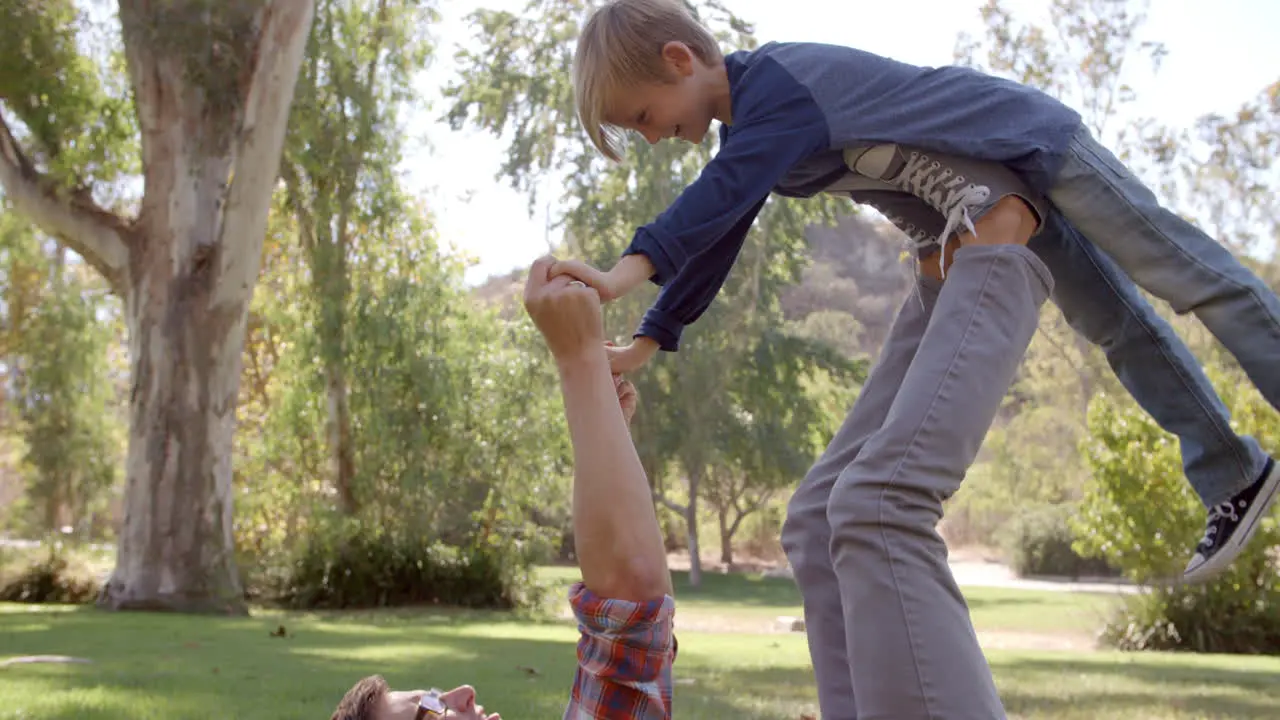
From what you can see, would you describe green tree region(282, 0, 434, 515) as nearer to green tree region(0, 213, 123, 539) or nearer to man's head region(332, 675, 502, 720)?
green tree region(0, 213, 123, 539)

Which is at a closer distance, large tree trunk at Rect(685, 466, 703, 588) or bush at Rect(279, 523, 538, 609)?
bush at Rect(279, 523, 538, 609)

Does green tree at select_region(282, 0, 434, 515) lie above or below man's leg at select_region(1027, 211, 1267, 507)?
above

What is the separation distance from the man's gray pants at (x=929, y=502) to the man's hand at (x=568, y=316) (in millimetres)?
464

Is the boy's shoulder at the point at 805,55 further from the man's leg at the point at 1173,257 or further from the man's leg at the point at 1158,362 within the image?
the man's leg at the point at 1158,362

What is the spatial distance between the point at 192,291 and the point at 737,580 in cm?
1601

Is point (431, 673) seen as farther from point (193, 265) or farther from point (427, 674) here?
point (193, 265)

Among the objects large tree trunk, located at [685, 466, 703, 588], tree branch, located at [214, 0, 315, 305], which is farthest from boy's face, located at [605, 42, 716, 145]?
large tree trunk, located at [685, 466, 703, 588]

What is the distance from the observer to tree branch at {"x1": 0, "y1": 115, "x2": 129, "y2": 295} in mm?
10961

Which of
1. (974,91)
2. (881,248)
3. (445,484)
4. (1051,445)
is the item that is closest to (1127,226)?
(974,91)

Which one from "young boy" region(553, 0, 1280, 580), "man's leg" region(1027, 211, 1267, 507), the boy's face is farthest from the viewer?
"man's leg" region(1027, 211, 1267, 507)

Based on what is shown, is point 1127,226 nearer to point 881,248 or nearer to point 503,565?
point 503,565

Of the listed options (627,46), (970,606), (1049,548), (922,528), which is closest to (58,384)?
(970,606)

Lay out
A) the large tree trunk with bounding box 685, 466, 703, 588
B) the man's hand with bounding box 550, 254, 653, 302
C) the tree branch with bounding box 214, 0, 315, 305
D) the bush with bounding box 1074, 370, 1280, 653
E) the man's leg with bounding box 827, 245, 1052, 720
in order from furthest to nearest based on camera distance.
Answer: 1. the large tree trunk with bounding box 685, 466, 703, 588
2. the tree branch with bounding box 214, 0, 315, 305
3. the bush with bounding box 1074, 370, 1280, 653
4. the man's hand with bounding box 550, 254, 653, 302
5. the man's leg with bounding box 827, 245, 1052, 720

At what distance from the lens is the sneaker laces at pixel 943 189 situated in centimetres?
216
